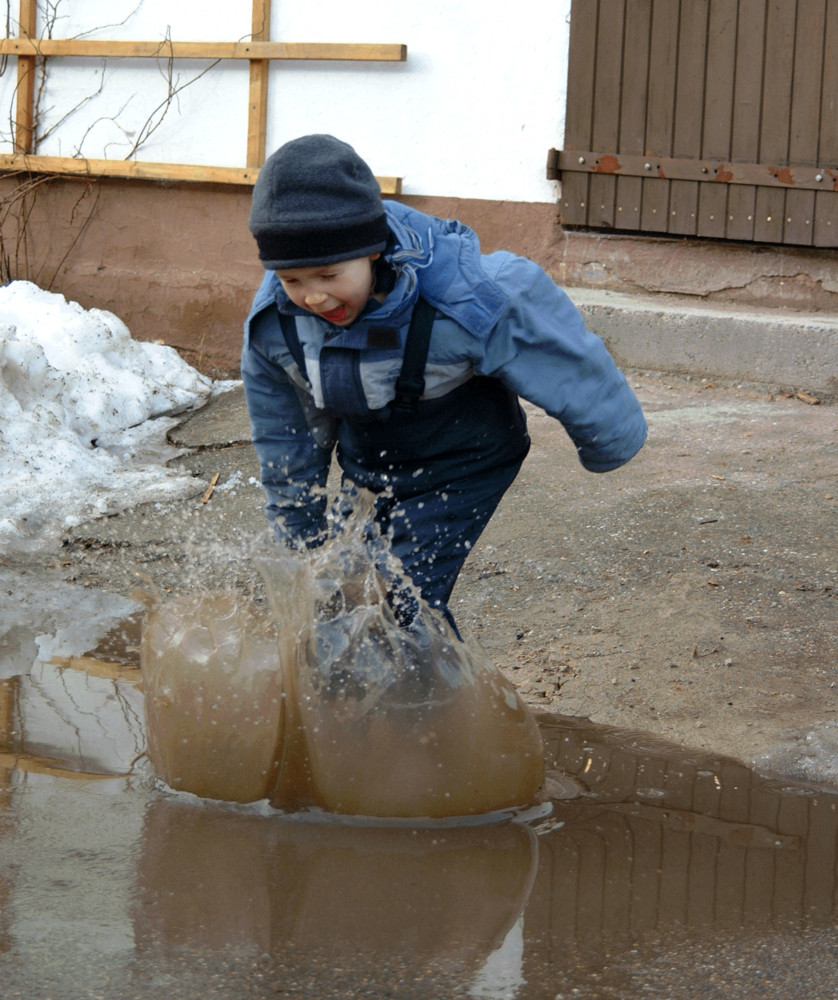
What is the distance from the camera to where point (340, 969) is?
1.93 meters

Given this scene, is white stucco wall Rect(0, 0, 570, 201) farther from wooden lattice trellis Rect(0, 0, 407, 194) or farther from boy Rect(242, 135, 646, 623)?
boy Rect(242, 135, 646, 623)

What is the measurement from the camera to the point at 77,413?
5730mm

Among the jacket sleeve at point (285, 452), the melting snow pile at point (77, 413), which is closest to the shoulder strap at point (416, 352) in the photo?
the jacket sleeve at point (285, 452)

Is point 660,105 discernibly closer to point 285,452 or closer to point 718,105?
point 718,105

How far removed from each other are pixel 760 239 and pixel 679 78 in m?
0.86

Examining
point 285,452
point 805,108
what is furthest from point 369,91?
point 285,452

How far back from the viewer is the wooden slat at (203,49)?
20.5ft

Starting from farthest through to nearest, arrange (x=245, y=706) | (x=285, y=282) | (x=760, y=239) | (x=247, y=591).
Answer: (x=760, y=239), (x=247, y=591), (x=245, y=706), (x=285, y=282)

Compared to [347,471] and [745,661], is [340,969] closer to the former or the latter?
[347,471]

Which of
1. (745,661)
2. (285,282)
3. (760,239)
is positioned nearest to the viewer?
(285,282)

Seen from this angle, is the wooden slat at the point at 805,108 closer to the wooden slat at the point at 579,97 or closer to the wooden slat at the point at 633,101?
the wooden slat at the point at 633,101

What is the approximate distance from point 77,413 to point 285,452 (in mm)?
3275

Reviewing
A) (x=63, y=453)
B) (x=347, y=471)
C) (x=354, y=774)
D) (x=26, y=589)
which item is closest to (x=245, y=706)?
(x=354, y=774)

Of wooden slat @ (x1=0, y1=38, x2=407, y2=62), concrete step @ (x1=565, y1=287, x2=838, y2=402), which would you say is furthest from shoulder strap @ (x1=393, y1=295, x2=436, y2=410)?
wooden slat @ (x1=0, y1=38, x2=407, y2=62)
